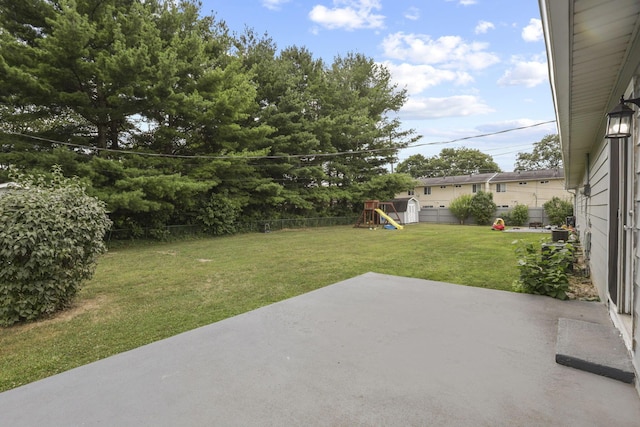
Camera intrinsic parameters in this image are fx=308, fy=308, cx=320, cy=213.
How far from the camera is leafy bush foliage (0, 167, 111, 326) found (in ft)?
11.0

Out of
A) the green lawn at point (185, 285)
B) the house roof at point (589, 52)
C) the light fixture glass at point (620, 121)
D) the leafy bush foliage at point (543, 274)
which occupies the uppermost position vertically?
the house roof at point (589, 52)

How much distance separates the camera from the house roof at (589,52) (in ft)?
5.26

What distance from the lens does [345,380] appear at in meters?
2.09

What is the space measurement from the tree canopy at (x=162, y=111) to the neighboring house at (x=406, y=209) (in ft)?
16.1

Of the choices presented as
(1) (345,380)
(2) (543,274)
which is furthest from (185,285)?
(2) (543,274)

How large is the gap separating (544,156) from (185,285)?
44439 millimetres

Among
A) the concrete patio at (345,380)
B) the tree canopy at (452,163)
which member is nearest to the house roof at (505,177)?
the tree canopy at (452,163)

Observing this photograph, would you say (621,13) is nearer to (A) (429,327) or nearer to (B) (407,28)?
(A) (429,327)

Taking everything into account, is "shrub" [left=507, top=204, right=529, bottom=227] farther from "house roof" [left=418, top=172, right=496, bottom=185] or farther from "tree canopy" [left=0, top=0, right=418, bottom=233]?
"tree canopy" [left=0, top=0, right=418, bottom=233]

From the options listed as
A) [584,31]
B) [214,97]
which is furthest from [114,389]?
[214,97]

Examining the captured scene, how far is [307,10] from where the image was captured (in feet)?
35.2

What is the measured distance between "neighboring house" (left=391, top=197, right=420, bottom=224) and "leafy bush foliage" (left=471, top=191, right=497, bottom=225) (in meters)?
4.42

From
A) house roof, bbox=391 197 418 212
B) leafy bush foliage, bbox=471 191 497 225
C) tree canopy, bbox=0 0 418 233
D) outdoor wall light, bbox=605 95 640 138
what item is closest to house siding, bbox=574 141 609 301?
outdoor wall light, bbox=605 95 640 138

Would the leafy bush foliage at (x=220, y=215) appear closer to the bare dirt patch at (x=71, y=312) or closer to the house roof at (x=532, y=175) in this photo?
the bare dirt patch at (x=71, y=312)
